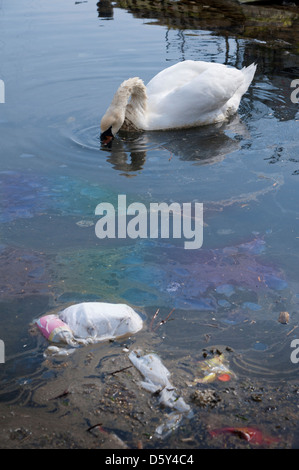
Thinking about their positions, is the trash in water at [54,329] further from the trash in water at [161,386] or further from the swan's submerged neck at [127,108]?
the swan's submerged neck at [127,108]

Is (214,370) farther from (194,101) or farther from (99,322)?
(194,101)

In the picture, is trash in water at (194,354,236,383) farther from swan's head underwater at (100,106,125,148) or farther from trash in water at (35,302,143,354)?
swan's head underwater at (100,106,125,148)

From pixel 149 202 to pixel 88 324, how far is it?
2.14 m

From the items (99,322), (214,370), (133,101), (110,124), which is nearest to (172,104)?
(133,101)

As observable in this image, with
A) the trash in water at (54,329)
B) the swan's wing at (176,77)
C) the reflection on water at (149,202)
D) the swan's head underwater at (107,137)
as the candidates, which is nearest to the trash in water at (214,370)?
the reflection on water at (149,202)

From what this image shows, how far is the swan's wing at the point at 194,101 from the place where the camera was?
745 centimetres

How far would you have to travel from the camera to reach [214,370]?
373 centimetres

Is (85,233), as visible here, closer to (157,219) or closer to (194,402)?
(157,219)

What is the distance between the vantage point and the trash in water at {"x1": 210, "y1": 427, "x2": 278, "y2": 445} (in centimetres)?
322

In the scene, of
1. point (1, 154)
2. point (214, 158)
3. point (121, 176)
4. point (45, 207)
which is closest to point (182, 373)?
point (45, 207)

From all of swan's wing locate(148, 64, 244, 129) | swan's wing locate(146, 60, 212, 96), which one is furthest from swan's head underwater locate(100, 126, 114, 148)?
swan's wing locate(146, 60, 212, 96)

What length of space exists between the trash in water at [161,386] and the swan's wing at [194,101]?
4.36m

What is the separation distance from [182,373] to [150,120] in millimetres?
4508

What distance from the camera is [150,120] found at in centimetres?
752
